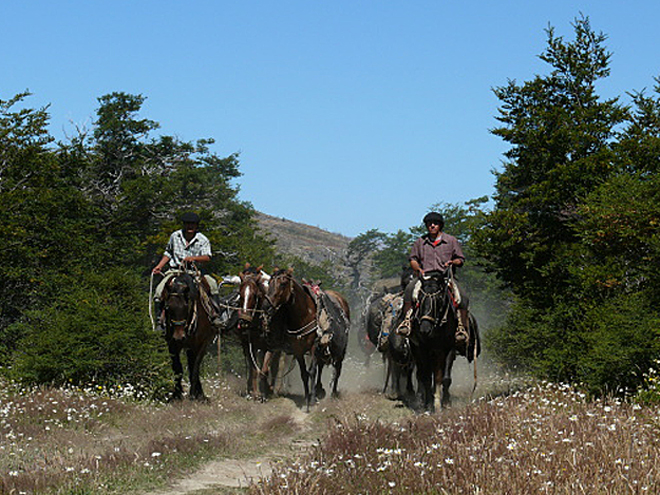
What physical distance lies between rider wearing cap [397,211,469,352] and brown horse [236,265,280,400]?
3371 mm

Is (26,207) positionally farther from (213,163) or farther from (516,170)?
(213,163)

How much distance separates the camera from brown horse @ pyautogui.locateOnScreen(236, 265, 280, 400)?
1562 centimetres

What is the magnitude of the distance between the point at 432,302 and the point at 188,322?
174 inches

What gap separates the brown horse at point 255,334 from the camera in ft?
51.2

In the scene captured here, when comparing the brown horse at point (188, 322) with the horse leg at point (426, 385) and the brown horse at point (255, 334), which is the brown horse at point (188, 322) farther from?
the horse leg at point (426, 385)

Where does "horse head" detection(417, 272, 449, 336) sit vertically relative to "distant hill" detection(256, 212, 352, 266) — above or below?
below

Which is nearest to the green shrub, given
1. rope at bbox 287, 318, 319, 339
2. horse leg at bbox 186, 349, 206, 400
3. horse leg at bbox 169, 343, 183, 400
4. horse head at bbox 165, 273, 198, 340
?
horse leg at bbox 169, 343, 183, 400

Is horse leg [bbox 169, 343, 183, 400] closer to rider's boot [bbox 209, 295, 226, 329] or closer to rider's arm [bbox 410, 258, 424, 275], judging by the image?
rider's boot [bbox 209, 295, 226, 329]

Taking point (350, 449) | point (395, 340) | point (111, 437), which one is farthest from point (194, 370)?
point (350, 449)

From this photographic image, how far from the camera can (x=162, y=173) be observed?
49.8 metres

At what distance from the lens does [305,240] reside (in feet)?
540

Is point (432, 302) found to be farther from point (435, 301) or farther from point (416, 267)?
point (416, 267)

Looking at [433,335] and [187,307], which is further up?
[187,307]

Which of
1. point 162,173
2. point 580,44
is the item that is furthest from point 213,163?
point 580,44
